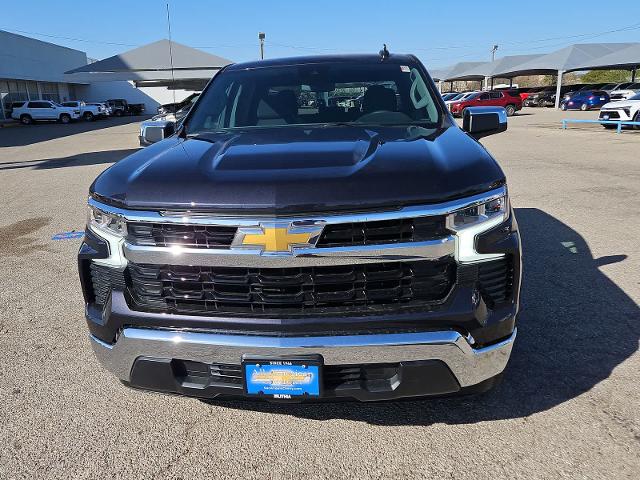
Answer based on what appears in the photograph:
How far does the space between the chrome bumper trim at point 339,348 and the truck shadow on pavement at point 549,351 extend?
0.87 ft

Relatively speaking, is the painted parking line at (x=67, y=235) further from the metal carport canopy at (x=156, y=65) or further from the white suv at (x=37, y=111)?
the white suv at (x=37, y=111)

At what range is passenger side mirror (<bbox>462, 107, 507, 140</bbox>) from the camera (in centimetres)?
353

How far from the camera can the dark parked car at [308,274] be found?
6.46 feet

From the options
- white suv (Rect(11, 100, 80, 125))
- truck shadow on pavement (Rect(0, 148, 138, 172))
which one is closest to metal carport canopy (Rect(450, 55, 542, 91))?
white suv (Rect(11, 100, 80, 125))

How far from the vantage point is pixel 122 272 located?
2178mm

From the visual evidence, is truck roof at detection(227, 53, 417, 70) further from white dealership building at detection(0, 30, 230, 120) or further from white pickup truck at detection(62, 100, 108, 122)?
white pickup truck at detection(62, 100, 108, 122)

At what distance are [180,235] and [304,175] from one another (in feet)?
1.81

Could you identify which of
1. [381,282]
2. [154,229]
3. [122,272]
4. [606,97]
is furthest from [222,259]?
[606,97]

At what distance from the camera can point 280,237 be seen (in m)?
1.96

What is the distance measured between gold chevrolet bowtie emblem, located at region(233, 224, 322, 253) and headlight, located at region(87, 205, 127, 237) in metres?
0.55

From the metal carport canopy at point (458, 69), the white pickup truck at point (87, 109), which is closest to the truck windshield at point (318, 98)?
the white pickup truck at point (87, 109)

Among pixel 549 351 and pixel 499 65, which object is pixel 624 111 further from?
pixel 499 65

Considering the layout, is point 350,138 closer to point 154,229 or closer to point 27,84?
point 154,229

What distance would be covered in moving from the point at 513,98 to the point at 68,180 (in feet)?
96.9
